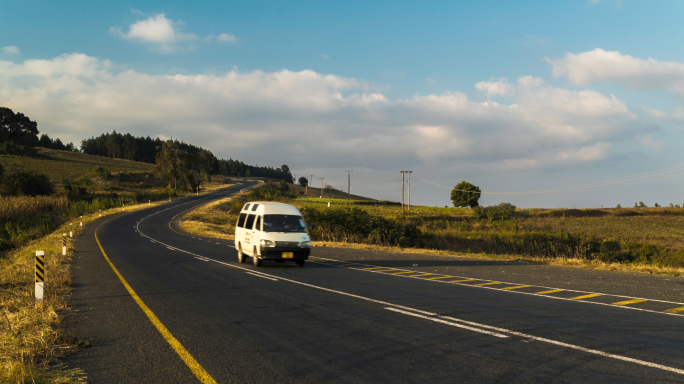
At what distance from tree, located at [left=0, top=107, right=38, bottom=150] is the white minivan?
125 m

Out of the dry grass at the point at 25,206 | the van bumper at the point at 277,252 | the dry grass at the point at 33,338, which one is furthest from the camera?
the dry grass at the point at 25,206

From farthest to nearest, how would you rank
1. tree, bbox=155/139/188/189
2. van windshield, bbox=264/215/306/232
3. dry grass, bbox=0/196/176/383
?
tree, bbox=155/139/188/189 → van windshield, bbox=264/215/306/232 → dry grass, bbox=0/196/176/383

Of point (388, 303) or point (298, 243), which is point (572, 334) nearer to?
point (388, 303)

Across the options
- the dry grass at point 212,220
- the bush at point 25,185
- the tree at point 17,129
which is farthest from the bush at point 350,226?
the tree at point 17,129

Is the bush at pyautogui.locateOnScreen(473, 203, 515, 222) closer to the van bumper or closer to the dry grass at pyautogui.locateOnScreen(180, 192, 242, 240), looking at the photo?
the dry grass at pyautogui.locateOnScreen(180, 192, 242, 240)

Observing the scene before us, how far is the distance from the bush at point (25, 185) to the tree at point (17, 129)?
181 feet

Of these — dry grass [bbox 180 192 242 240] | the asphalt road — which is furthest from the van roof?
dry grass [bbox 180 192 242 240]

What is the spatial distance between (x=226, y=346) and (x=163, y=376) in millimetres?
1230

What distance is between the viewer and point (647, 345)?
240 inches

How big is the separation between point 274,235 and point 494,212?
2284 inches

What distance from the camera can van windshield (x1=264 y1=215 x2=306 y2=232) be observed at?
16.3 m

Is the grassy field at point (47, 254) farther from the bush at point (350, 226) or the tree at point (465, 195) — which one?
the tree at point (465, 195)

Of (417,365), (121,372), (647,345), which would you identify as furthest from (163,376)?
(647,345)

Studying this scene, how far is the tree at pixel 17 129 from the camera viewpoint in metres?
117
